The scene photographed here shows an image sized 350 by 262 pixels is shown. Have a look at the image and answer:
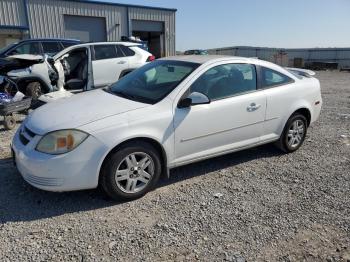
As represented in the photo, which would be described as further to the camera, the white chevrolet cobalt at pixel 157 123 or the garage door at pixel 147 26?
the garage door at pixel 147 26

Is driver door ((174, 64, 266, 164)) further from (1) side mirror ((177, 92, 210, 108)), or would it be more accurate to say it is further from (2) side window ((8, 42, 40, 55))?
(2) side window ((8, 42, 40, 55))

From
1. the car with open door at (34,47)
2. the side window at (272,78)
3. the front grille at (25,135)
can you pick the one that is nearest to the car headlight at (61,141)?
the front grille at (25,135)

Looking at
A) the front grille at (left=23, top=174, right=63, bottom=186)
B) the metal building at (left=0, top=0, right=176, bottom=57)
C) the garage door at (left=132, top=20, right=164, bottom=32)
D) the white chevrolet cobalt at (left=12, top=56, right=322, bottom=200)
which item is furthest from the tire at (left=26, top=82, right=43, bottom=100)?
the garage door at (left=132, top=20, right=164, bottom=32)

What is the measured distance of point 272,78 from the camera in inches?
188

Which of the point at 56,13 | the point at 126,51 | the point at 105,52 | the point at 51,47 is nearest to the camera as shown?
the point at 105,52

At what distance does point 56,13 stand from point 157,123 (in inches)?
754

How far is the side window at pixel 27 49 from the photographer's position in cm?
903

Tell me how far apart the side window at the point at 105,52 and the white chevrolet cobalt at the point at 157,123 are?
4.31m

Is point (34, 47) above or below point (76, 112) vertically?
above

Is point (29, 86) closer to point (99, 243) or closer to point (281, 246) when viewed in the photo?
point (99, 243)

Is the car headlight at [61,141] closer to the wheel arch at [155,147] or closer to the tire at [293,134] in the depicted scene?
the wheel arch at [155,147]

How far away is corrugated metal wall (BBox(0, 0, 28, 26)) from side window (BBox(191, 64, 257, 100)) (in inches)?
709

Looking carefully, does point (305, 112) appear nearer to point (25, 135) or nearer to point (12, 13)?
point (25, 135)

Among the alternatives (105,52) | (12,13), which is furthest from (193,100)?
(12,13)
